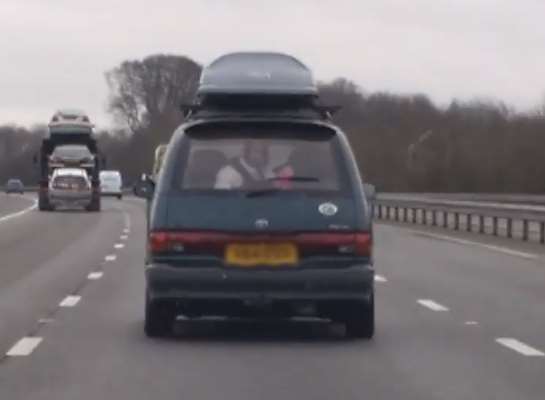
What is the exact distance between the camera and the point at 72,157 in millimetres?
64125

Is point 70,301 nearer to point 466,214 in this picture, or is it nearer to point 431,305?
point 431,305

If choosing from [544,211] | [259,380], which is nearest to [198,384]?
[259,380]

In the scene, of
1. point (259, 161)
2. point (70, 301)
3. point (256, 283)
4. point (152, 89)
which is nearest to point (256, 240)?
point (256, 283)

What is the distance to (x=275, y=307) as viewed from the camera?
12.6 meters

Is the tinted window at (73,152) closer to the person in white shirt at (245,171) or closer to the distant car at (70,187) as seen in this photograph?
the distant car at (70,187)

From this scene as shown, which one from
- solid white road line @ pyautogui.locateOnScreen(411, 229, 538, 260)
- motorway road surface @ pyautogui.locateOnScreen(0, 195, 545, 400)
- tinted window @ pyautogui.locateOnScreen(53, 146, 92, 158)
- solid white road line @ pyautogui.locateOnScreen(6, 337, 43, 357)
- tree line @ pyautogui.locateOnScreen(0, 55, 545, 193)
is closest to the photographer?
motorway road surface @ pyautogui.locateOnScreen(0, 195, 545, 400)

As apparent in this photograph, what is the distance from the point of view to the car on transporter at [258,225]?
12422 mm

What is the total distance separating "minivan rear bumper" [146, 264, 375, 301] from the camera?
488 inches

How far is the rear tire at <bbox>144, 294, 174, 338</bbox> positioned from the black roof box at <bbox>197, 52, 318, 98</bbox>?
215cm

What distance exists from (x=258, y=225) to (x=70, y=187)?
49.7m

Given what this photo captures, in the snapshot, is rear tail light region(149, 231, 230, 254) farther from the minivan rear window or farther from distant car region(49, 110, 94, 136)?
distant car region(49, 110, 94, 136)

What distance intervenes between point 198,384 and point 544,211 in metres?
22.0

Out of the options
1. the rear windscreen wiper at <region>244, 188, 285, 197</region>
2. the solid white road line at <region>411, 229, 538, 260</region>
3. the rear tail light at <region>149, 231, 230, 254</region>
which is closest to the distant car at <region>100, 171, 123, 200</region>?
the solid white road line at <region>411, 229, 538, 260</region>

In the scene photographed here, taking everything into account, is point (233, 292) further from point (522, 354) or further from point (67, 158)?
point (67, 158)
